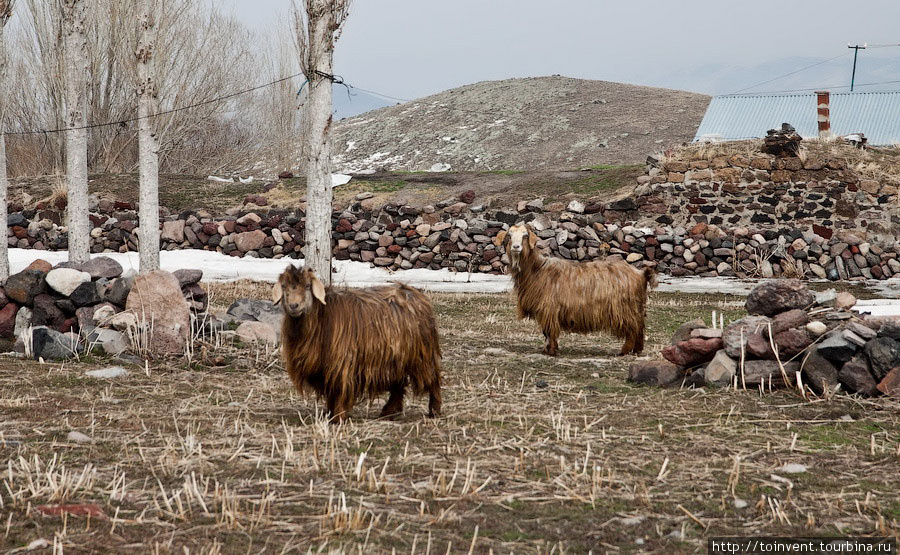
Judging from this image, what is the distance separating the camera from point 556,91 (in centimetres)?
5891

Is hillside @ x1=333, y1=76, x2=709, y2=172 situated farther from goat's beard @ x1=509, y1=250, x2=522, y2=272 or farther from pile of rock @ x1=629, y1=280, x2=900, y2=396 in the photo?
pile of rock @ x1=629, y1=280, x2=900, y2=396

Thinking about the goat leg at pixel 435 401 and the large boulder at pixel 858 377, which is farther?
the large boulder at pixel 858 377

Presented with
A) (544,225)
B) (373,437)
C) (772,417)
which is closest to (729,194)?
(544,225)

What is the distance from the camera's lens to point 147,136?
14.5m

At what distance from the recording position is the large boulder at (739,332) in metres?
7.77

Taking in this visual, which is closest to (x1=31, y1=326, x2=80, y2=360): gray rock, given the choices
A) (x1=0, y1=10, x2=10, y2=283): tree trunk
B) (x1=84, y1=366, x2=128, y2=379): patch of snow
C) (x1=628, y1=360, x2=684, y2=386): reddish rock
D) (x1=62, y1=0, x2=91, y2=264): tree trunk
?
(x1=84, y1=366, x2=128, y2=379): patch of snow

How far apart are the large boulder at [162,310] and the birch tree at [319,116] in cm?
363

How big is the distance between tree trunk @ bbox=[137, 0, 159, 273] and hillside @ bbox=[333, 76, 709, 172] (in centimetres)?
2858

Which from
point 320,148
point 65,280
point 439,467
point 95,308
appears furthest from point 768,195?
point 439,467

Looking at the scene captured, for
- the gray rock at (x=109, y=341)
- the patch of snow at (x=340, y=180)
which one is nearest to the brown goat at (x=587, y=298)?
the gray rock at (x=109, y=341)

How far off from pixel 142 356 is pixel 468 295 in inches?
344

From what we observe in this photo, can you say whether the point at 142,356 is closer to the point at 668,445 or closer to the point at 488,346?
the point at 488,346

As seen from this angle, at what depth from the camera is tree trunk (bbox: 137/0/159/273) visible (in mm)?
14375

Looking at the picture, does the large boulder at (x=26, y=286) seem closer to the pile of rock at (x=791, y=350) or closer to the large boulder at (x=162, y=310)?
the large boulder at (x=162, y=310)
